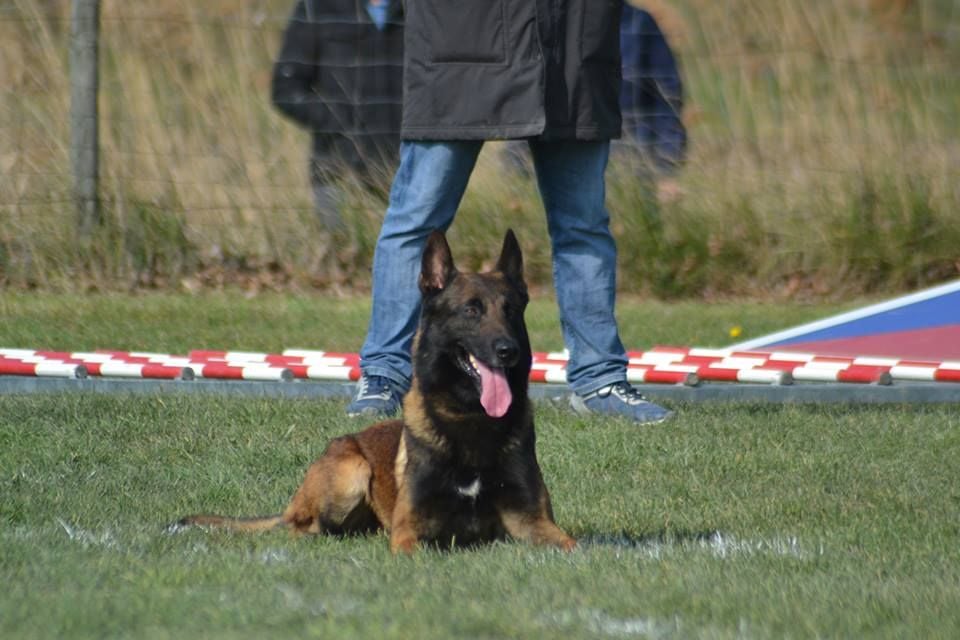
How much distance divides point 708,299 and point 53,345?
487 cm

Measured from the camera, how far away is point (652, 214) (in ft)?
41.5

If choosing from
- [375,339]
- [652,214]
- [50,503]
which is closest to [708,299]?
[652,214]

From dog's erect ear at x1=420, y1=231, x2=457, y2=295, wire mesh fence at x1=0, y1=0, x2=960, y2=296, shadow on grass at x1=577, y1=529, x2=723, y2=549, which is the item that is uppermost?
wire mesh fence at x1=0, y1=0, x2=960, y2=296

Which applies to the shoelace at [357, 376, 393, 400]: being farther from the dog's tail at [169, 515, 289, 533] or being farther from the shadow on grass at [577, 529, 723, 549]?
the shadow on grass at [577, 529, 723, 549]

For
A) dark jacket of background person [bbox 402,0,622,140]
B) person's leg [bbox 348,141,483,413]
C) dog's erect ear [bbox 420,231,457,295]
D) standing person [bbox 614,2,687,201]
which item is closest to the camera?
dog's erect ear [bbox 420,231,457,295]

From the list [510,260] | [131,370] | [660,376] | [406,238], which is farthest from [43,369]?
[510,260]

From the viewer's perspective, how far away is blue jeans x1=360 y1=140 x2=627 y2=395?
743 centimetres

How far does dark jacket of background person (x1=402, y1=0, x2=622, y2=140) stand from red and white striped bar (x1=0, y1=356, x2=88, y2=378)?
7.25 ft

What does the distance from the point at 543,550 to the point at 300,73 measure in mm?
9020

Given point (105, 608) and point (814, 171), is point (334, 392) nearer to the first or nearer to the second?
point (105, 608)

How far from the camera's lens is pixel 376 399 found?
749 cm

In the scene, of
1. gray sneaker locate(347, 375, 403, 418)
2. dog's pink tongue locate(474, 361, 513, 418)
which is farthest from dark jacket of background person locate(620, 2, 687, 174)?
dog's pink tongue locate(474, 361, 513, 418)

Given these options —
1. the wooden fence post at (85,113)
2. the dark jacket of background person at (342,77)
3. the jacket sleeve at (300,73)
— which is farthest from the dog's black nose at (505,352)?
the jacket sleeve at (300,73)

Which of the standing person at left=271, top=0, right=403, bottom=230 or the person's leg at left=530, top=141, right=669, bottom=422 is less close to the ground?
the standing person at left=271, top=0, right=403, bottom=230
